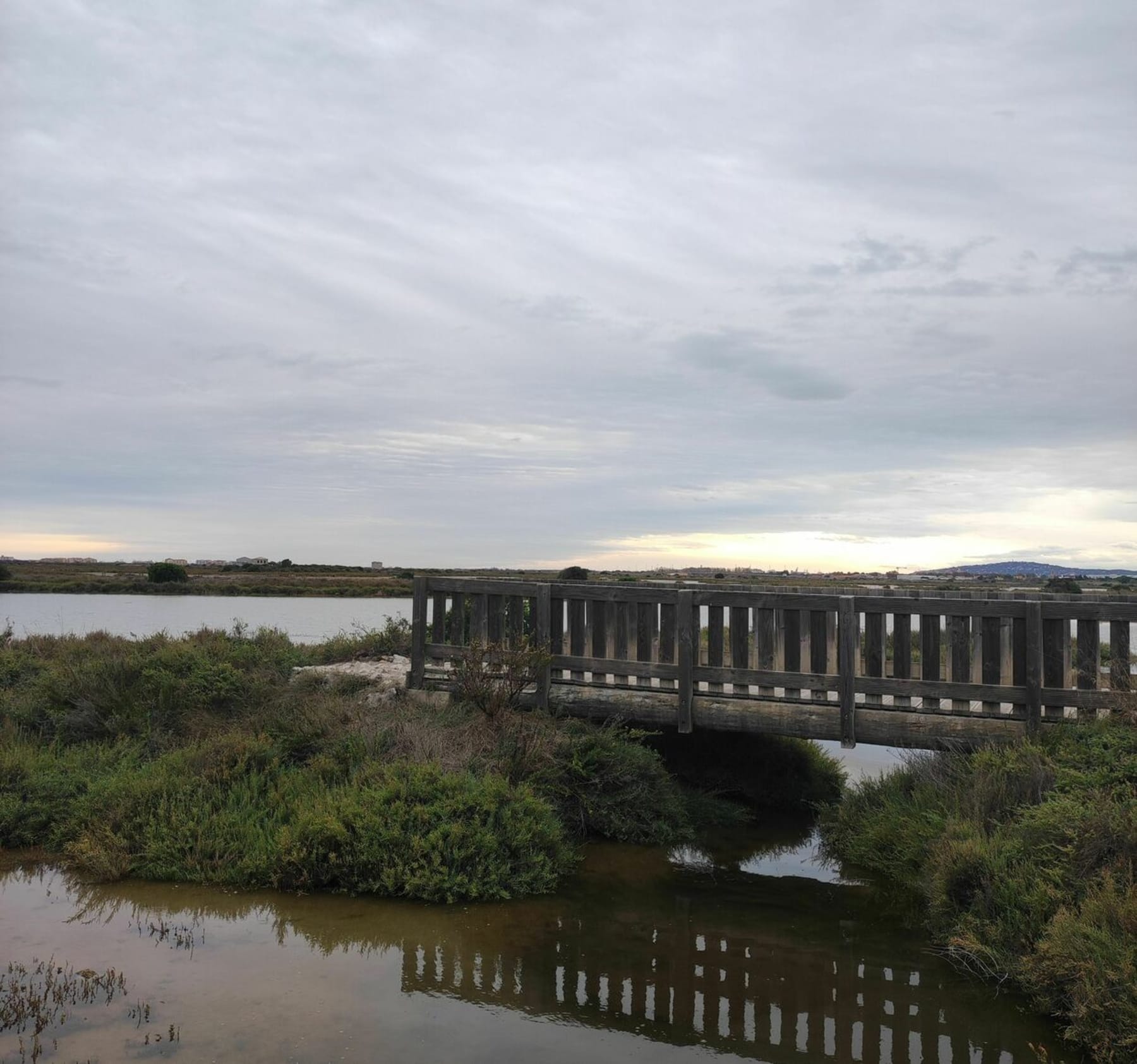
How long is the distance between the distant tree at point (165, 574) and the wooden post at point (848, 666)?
61.6m

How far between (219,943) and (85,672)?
8102mm

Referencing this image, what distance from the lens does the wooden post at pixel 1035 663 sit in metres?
9.40

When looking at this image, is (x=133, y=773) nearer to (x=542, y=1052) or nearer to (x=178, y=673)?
(x=178, y=673)

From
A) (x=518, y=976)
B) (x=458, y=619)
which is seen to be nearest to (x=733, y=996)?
(x=518, y=976)

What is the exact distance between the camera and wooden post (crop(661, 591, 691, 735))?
11125 mm

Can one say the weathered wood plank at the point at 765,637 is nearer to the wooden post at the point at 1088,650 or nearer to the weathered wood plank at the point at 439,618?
the wooden post at the point at 1088,650

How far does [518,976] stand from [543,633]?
596 centimetres

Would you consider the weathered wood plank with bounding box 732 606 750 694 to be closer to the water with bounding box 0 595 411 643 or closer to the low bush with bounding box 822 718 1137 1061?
the low bush with bounding box 822 718 1137 1061

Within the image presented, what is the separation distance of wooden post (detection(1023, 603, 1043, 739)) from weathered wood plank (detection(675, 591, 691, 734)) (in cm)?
372

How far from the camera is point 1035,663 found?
942cm

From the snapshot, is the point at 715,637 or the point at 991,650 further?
the point at 715,637

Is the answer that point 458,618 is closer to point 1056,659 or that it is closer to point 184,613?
point 1056,659

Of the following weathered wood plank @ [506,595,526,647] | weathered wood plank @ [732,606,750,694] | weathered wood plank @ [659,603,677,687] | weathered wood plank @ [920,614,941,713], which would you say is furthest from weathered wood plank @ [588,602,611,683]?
weathered wood plank @ [920,614,941,713]

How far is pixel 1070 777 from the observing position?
7.69 metres
